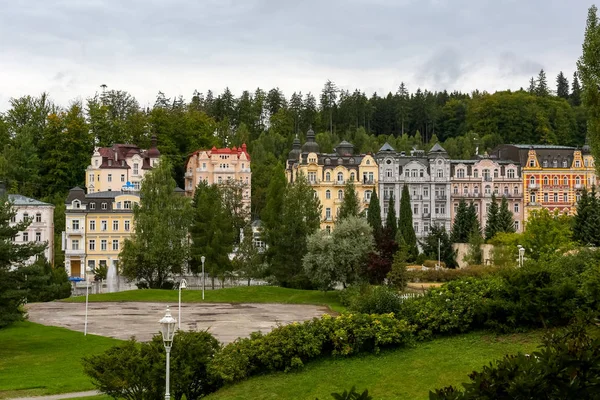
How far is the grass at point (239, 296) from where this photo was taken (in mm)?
53094

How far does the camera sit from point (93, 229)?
7725 centimetres

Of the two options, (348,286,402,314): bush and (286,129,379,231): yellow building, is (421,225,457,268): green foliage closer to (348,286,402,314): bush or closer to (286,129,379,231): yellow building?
(286,129,379,231): yellow building

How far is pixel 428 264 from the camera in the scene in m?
68.4

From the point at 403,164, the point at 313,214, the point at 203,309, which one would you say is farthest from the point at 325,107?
the point at 203,309

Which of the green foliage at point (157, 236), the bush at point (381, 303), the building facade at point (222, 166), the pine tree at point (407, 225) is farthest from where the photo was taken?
the building facade at point (222, 166)

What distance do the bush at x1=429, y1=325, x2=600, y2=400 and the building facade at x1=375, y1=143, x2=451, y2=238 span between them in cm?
7313

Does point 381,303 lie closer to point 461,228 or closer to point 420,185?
point 461,228

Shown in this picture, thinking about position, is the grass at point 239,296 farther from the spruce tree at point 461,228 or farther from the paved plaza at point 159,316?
the spruce tree at point 461,228

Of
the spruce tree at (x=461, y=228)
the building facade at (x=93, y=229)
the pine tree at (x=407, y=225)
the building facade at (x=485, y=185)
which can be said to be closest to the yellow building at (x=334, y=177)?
the pine tree at (x=407, y=225)

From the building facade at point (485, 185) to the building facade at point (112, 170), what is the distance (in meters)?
31.7

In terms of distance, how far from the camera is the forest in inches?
3593

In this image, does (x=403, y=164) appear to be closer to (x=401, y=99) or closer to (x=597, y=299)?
(x=401, y=99)

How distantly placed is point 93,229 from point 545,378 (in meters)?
71.3

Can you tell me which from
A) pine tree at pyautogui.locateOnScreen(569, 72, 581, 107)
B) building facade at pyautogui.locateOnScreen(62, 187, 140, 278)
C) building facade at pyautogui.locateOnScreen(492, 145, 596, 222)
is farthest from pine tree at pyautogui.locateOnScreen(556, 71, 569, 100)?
building facade at pyautogui.locateOnScreen(62, 187, 140, 278)
